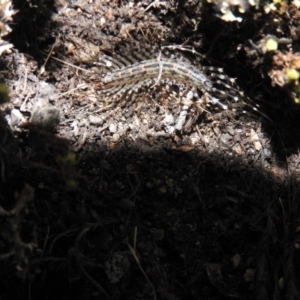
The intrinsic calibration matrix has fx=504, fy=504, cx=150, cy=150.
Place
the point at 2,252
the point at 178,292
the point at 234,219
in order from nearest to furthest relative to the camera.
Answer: the point at 2,252, the point at 178,292, the point at 234,219

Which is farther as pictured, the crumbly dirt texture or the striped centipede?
the striped centipede

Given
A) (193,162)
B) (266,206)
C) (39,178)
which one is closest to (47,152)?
(39,178)

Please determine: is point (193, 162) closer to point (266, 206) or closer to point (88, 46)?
point (266, 206)

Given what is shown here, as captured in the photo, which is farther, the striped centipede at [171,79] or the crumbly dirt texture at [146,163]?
the striped centipede at [171,79]

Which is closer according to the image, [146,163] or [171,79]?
[146,163]

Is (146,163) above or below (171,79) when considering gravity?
below
